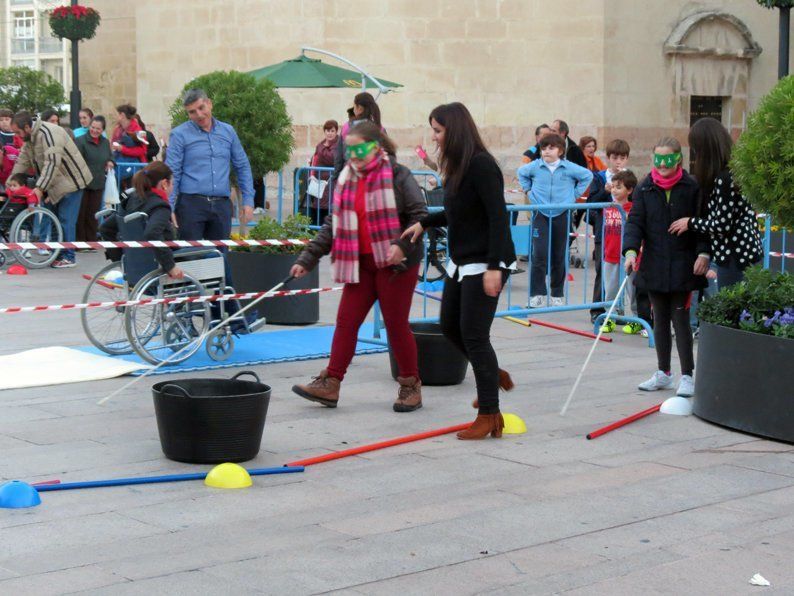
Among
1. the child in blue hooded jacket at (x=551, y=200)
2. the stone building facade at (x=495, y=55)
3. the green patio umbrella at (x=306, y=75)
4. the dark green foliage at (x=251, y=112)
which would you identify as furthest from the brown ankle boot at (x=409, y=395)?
the stone building facade at (x=495, y=55)

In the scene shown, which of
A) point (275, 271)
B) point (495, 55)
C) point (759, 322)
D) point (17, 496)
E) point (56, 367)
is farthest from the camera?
point (495, 55)

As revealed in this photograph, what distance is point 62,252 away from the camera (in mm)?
15656

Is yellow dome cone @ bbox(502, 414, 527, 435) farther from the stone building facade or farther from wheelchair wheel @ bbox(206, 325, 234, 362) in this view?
the stone building facade

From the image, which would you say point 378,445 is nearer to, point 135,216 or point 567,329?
point 135,216

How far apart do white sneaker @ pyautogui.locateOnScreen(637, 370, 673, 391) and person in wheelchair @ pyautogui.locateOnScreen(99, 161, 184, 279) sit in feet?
10.7

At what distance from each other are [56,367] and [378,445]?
3095 mm

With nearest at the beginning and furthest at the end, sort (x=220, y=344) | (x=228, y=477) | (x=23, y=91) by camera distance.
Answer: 1. (x=228, y=477)
2. (x=220, y=344)
3. (x=23, y=91)

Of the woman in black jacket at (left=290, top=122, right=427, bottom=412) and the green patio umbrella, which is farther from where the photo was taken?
the green patio umbrella

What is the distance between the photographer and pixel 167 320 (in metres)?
9.10

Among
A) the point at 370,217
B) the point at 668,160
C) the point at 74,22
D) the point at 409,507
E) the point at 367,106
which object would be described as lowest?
the point at 409,507

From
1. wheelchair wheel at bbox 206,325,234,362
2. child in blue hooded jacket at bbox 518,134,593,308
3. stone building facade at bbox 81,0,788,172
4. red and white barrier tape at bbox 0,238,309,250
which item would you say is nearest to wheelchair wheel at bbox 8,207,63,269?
child in blue hooded jacket at bbox 518,134,593,308

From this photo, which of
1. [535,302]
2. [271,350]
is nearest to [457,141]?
[271,350]

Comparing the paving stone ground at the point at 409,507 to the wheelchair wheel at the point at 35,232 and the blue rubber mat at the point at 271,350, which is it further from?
the wheelchair wheel at the point at 35,232

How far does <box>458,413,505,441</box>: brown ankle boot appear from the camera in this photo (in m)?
7.20
